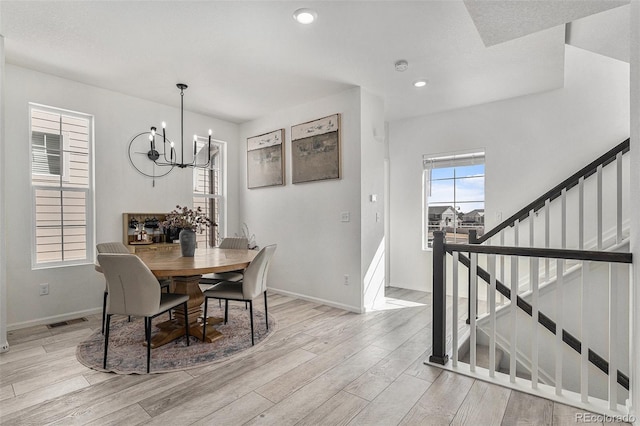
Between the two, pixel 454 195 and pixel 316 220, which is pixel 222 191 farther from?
pixel 454 195

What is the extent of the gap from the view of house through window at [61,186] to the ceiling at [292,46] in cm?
55

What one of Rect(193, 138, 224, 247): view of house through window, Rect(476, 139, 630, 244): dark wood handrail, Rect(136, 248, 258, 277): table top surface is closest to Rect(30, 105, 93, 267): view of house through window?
Rect(136, 248, 258, 277): table top surface

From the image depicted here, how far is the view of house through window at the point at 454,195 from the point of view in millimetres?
4574

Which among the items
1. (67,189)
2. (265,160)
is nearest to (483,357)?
(265,160)

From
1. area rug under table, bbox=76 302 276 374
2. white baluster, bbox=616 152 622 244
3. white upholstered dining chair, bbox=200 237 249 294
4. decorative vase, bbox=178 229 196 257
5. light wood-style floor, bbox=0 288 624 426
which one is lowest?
light wood-style floor, bbox=0 288 624 426

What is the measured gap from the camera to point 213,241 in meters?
5.09

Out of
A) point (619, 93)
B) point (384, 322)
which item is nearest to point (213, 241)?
point (384, 322)

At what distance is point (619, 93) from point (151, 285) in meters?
5.02

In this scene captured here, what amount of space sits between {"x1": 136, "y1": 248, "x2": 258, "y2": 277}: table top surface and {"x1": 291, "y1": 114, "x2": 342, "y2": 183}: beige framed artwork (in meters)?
1.51

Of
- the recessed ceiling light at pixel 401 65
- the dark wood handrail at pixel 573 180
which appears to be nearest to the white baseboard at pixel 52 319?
the recessed ceiling light at pixel 401 65

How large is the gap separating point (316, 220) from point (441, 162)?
7.02ft

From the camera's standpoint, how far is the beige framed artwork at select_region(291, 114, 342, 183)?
13.2 feet

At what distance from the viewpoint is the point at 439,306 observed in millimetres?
2480

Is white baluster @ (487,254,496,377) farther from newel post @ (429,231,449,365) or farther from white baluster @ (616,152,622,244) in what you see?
white baluster @ (616,152,622,244)
